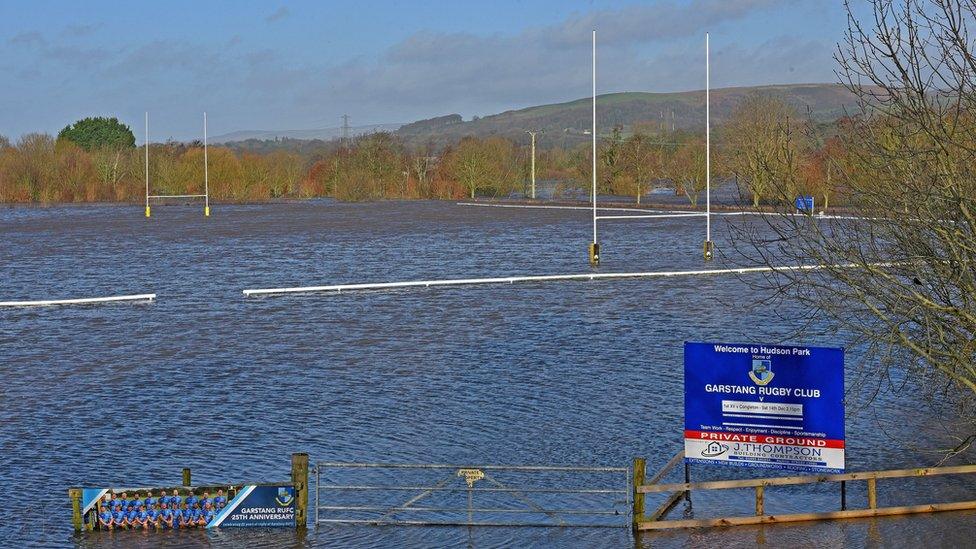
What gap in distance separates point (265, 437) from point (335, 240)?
158 feet

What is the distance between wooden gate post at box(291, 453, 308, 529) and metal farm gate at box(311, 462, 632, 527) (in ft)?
0.98

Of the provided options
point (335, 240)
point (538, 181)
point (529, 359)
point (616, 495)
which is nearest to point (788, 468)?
point (616, 495)

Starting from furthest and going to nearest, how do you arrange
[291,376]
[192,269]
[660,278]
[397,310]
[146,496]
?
1. [192,269]
2. [660,278]
3. [397,310]
4. [291,376]
5. [146,496]

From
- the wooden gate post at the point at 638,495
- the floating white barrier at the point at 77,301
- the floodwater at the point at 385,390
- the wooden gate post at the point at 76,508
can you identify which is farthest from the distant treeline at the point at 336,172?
the wooden gate post at the point at 76,508

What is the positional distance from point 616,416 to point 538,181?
17554 cm

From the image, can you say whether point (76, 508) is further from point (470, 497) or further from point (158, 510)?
point (470, 497)

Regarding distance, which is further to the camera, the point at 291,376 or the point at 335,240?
the point at 335,240

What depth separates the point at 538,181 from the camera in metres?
198

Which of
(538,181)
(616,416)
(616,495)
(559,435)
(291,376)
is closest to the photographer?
(616,495)

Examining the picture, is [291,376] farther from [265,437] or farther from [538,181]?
[538,181]

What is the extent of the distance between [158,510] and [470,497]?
13.5 feet

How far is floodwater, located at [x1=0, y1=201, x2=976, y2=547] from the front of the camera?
17.4m

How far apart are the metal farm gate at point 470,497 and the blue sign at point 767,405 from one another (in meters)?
1.40

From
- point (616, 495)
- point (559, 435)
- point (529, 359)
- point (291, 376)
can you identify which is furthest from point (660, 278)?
point (616, 495)
